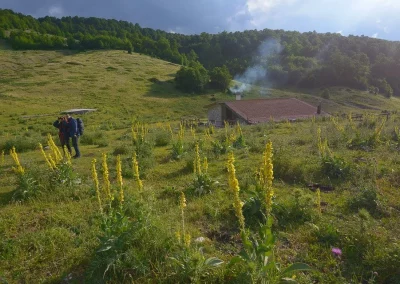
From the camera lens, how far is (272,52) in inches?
4326

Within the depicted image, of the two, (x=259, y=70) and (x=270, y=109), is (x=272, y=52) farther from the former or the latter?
(x=270, y=109)

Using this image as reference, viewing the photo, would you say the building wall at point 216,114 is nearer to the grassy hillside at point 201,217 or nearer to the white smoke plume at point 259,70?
the grassy hillside at point 201,217

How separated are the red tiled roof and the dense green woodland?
34.5 m

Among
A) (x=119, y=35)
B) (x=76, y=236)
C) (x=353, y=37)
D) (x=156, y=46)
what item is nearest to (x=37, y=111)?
(x=76, y=236)

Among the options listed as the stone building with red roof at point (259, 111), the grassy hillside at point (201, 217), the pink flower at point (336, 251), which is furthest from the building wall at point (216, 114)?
the pink flower at point (336, 251)

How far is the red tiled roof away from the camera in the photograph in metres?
32.2

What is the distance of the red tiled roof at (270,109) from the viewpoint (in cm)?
3225

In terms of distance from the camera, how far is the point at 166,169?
10.0 meters

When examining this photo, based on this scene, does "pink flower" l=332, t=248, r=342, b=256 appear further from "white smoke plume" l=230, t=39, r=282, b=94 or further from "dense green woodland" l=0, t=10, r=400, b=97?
"white smoke plume" l=230, t=39, r=282, b=94

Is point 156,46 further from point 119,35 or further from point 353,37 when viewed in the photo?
point 353,37

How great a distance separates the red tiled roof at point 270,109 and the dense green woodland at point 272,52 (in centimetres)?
3453

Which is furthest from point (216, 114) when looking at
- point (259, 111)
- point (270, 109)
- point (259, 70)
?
point (259, 70)

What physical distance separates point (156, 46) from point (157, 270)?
112m

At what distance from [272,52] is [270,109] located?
8196 cm
